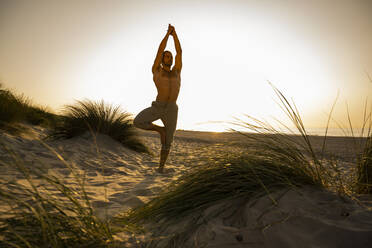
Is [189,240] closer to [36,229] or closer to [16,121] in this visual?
[36,229]

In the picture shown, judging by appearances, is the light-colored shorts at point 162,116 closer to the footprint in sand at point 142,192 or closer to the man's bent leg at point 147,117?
the man's bent leg at point 147,117

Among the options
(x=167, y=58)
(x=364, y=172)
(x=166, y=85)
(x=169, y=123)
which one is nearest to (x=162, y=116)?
(x=169, y=123)

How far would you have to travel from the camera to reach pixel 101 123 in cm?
527

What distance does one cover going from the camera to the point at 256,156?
1637 mm

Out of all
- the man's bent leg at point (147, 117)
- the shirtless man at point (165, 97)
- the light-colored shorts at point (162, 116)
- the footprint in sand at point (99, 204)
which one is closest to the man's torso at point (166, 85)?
the shirtless man at point (165, 97)

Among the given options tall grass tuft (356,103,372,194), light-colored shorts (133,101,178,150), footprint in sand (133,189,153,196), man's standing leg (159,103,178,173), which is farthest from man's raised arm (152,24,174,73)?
tall grass tuft (356,103,372,194)

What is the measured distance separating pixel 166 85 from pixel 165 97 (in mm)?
204

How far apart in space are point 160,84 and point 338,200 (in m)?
2.87

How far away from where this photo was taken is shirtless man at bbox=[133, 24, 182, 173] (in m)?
3.55

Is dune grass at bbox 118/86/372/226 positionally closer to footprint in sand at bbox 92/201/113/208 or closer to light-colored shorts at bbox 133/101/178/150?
footprint in sand at bbox 92/201/113/208

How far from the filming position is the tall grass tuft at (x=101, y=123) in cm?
491

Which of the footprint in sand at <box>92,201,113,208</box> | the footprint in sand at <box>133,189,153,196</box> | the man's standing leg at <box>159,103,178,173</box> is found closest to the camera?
the footprint in sand at <box>92,201,113,208</box>

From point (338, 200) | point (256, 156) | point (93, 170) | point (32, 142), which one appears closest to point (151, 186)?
point (93, 170)

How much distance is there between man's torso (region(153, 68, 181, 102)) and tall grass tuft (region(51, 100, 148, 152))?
7.38ft
